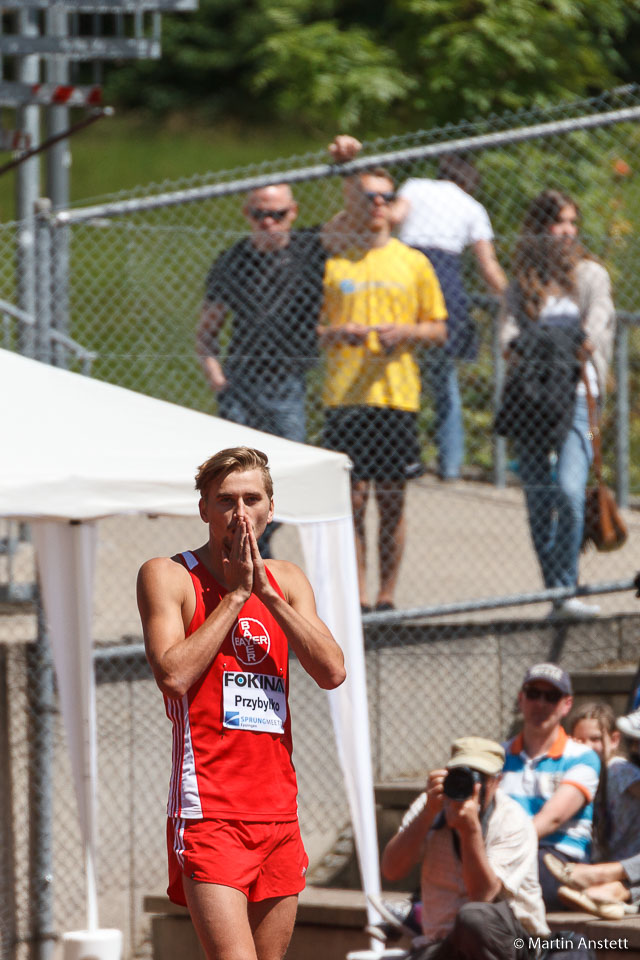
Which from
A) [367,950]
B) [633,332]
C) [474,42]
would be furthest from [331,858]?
[474,42]

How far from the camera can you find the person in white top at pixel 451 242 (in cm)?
741

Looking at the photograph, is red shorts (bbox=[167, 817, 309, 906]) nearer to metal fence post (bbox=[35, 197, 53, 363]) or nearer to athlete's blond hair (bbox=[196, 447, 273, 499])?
athlete's blond hair (bbox=[196, 447, 273, 499])

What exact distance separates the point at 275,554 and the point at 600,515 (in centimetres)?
199

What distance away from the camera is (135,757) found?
6719mm

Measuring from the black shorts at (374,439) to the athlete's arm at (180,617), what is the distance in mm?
3413

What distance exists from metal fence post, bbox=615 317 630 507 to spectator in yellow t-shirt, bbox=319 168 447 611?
1.68 metres

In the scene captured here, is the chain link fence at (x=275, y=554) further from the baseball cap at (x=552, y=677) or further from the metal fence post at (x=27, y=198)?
the baseball cap at (x=552, y=677)

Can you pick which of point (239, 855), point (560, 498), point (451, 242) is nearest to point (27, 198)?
point (451, 242)

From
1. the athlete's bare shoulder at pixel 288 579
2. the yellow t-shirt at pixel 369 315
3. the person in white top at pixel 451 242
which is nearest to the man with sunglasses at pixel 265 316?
the yellow t-shirt at pixel 369 315

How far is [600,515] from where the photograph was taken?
7309 millimetres

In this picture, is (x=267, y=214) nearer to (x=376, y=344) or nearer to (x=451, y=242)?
(x=376, y=344)

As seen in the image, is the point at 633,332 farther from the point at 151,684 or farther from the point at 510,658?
the point at 151,684

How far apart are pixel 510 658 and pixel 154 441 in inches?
111

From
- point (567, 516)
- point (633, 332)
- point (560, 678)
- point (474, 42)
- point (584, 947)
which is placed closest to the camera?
point (584, 947)
